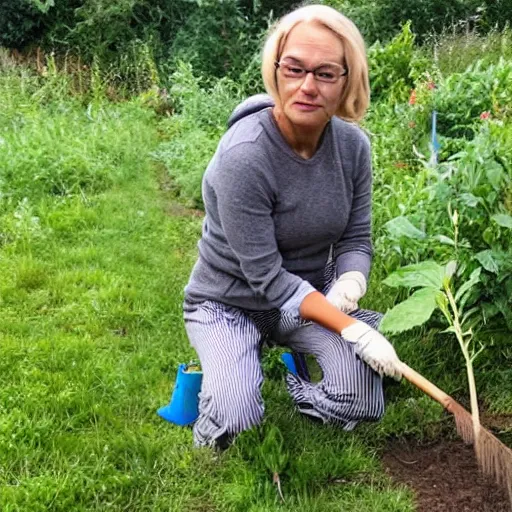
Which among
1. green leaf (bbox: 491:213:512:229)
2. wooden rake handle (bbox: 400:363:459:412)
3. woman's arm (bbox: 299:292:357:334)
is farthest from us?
green leaf (bbox: 491:213:512:229)

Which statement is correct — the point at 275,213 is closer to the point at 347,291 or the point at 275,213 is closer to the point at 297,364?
the point at 347,291

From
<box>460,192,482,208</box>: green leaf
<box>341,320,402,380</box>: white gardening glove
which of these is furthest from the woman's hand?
<box>460,192,482,208</box>: green leaf

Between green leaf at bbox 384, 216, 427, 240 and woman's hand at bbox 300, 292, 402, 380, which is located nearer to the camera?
woman's hand at bbox 300, 292, 402, 380

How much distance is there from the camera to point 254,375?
2.43 meters

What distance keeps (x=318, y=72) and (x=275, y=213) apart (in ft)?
1.56

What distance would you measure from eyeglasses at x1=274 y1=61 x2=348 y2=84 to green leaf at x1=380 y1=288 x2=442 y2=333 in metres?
0.72

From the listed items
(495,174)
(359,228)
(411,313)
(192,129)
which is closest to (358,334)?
(411,313)

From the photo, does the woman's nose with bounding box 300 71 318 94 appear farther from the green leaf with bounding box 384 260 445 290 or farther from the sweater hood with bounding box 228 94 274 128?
the green leaf with bounding box 384 260 445 290

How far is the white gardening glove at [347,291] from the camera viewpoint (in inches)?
98.3

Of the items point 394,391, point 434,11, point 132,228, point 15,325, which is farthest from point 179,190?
point 434,11

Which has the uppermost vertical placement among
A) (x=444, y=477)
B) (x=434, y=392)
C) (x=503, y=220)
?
(x=503, y=220)

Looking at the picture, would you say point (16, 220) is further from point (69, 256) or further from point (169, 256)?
point (169, 256)

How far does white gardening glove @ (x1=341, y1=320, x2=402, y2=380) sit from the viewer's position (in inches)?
87.4

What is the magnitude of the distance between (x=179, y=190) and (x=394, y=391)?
2977 millimetres
